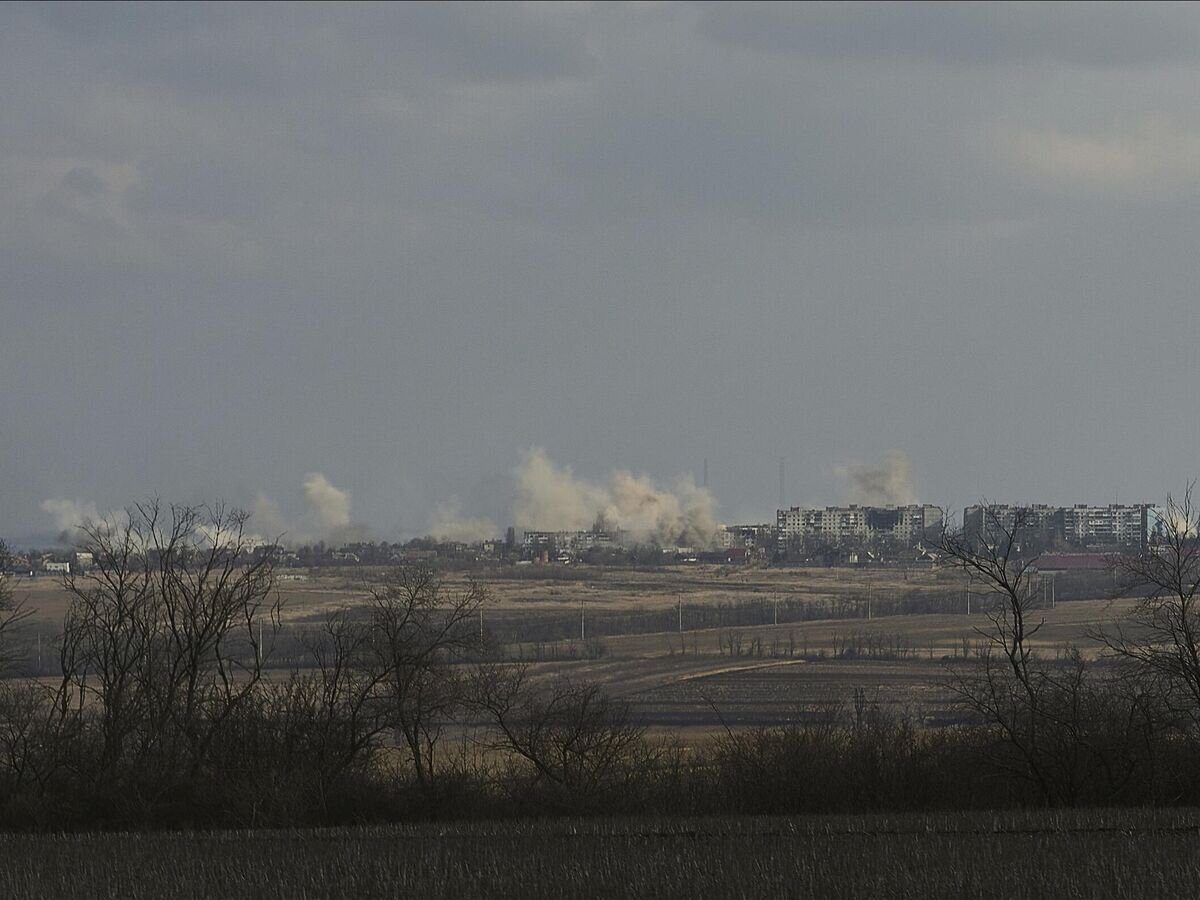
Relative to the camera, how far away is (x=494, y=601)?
169625mm

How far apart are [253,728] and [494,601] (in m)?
132

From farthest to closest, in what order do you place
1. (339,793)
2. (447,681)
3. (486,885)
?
(447,681) < (339,793) < (486,885)

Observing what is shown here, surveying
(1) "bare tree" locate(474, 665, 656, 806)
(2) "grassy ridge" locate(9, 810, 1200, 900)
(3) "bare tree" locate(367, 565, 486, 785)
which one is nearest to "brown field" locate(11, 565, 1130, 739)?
(1) "bare tree" locate(474, 665, 656, 806)

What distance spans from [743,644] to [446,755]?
8454cm

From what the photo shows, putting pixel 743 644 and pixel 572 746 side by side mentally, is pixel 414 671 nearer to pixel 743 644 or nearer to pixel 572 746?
pixel 572 746

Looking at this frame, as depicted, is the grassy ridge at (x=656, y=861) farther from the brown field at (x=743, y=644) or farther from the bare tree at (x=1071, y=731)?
the brown field at (x=743, y=644)

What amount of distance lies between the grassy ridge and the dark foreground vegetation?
6.73 meters

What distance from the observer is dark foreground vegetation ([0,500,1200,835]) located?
111ft

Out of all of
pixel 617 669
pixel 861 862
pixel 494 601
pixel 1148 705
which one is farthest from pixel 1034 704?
pixel 494 601

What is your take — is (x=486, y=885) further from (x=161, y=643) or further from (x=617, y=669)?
(x=617, y=669)

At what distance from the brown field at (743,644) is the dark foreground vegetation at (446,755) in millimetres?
20719

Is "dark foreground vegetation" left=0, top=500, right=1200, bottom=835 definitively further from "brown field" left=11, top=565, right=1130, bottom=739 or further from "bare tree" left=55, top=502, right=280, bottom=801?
"brown field" left=11, top=565, right=1130, bottom=739

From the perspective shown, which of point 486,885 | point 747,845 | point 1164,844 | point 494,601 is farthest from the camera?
point 494,601

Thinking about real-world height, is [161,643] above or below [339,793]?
above
